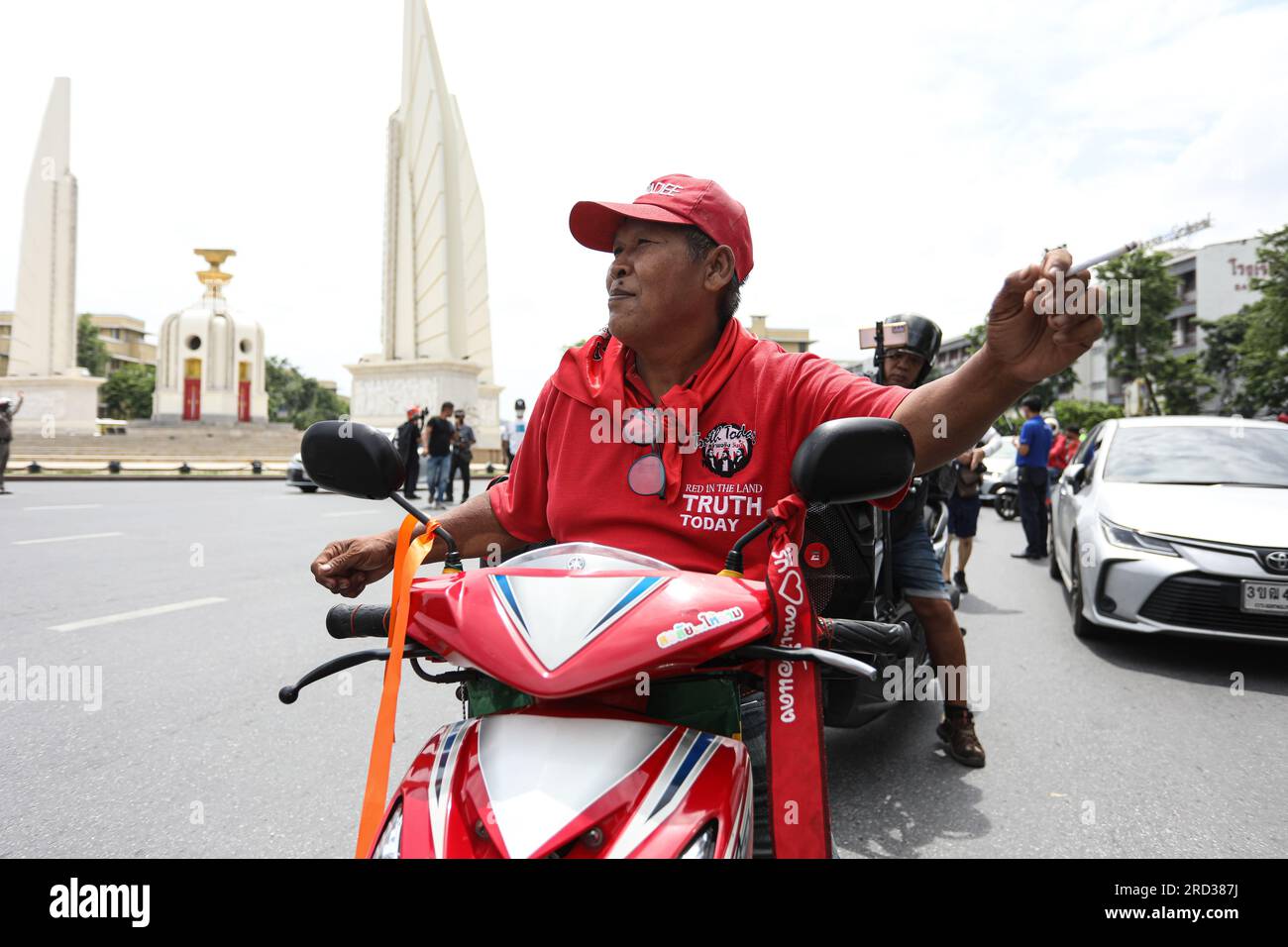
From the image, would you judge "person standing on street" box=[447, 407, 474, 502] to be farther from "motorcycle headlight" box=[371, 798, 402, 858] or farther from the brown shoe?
"motorcycle headlight" box=[371, 798, 402, 858]

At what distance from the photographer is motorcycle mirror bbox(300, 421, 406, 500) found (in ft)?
5.64

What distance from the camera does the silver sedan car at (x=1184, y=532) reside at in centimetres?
457

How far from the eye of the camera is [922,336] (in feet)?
13.8

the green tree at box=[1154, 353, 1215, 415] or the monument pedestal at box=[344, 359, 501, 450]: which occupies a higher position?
the green tree at box=[1154, 353, 1215, 415]

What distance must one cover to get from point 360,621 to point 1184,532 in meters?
4.80

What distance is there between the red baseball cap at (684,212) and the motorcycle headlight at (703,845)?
129cm

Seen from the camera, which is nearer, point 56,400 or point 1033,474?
point 1033,474

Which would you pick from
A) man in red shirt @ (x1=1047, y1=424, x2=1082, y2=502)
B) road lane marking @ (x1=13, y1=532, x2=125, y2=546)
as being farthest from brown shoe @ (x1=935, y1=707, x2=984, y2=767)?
man in red shirt @ (x1=1047, y1=424, x2=1082, y2=502)

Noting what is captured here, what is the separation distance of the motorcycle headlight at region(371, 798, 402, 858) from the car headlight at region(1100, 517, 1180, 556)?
190 inches

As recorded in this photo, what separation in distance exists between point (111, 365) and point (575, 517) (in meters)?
110

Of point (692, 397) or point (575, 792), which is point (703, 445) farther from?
point (575, 792)

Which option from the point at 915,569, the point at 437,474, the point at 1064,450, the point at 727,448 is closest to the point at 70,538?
the point at 437,474

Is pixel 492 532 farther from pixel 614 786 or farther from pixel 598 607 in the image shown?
pixel 614 786
